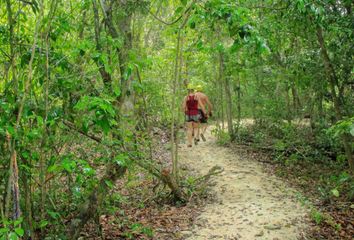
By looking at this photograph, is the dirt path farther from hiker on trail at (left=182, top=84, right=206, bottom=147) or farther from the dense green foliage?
hiker on trail at (left=182, top=84, right=206, bottom=147)

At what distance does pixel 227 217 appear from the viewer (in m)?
6.51

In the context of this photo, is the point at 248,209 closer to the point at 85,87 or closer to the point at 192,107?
the point at 85,87

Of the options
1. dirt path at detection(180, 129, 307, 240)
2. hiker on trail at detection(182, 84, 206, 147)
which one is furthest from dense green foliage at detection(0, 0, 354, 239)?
hiker on trail at detection(182, 84, 206, 147)

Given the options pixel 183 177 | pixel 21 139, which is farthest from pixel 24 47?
pixel 183 177

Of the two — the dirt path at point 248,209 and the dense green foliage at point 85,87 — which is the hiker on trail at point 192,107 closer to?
the dirt path at point 248,209

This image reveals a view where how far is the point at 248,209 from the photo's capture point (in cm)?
675

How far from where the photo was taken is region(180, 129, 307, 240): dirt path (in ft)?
19.5

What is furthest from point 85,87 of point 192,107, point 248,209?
point 192,107

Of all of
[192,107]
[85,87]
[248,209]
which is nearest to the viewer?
[85,87]

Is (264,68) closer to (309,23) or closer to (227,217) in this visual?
(309,23)

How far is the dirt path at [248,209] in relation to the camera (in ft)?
19.5

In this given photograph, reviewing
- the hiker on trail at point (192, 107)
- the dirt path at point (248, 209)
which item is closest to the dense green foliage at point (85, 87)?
the dirt path at point (248, 209)

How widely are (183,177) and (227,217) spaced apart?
2.23m

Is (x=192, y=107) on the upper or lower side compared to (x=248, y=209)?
upper
